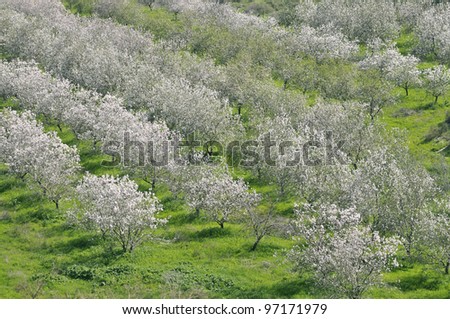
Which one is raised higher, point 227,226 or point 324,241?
point 324,241

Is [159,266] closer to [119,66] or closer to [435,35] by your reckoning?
[119,66]

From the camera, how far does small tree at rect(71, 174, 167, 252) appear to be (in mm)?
43906

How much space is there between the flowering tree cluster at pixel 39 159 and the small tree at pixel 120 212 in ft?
26.9

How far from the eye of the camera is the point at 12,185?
193 ft

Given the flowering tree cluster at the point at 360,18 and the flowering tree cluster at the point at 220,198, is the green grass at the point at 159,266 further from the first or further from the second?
the flowering tree cluster at the point at 360,18

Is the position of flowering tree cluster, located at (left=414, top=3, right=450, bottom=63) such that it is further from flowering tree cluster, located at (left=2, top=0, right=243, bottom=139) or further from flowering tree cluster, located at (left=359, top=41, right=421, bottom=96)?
flowering tree cluster, located at (left=2, top=0, right=243, bottom=139)

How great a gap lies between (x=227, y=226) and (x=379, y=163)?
16697 mm

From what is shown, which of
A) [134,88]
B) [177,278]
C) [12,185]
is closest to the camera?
[177,278]

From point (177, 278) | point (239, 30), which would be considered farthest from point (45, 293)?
point (239, 30)

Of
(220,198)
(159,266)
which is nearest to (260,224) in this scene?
(220,198)

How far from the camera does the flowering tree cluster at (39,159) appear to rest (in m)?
53.5

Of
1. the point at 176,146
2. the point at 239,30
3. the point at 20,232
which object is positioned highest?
the point at 239,30

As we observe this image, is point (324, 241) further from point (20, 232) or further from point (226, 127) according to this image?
point (226, 127)

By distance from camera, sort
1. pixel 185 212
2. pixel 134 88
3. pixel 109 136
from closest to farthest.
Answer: pixel 185 212 → pixel 109 136 → pixel 134 88
